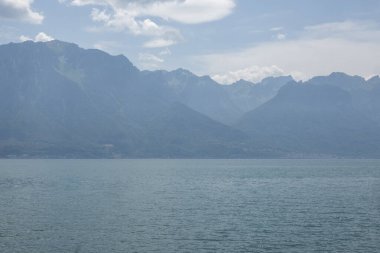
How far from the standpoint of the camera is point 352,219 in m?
113

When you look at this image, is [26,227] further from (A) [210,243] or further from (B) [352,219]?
(B) [352,219]

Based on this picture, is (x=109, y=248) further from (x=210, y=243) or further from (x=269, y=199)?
(x=269, y=199)

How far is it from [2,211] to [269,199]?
78.2 meters

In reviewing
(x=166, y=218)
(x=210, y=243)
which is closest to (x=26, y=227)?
(x=166, y=218)

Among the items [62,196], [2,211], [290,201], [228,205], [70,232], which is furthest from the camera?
[62,196]

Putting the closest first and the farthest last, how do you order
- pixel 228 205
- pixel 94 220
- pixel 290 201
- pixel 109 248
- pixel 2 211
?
pixel 109 248 < pixel 94 220 < pixel 2 211 < pixel 228 205 < pixel 290 201

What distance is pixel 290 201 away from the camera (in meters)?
149

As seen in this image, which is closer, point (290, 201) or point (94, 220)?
point (94, 220)

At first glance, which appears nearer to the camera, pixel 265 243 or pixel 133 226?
pixel 265 243

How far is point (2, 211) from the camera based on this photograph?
125 m

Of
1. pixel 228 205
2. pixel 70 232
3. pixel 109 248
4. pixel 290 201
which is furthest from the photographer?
pixel 290 201

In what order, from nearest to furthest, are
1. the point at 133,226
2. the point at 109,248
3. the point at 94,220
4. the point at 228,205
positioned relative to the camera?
the point at 109,248 < the point at 133,226 < the point at 94,220 < the point at 228,205

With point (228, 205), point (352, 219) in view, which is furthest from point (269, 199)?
point (352, 219)

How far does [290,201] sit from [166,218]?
4941 cm
